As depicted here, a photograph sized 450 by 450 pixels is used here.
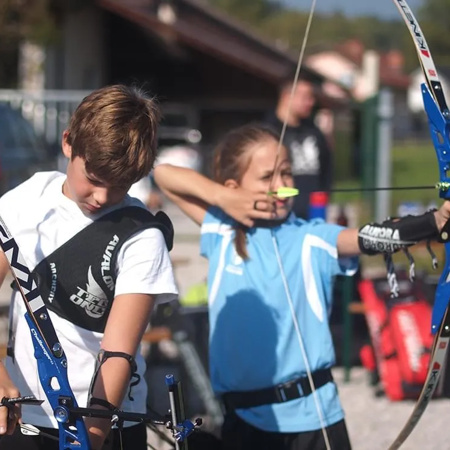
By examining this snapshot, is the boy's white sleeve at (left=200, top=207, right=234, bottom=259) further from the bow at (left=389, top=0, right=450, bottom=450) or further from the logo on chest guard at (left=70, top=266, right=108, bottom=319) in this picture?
the logo on chest guard at (left=70, top=266, right=108, bottom=319)

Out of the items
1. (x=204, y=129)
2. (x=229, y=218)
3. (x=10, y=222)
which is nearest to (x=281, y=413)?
(x=229, y=218)

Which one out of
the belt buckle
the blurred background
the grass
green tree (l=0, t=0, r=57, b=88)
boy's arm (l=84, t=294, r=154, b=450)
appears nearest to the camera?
boy's arm (l=84, t=294, r=154, b=450)

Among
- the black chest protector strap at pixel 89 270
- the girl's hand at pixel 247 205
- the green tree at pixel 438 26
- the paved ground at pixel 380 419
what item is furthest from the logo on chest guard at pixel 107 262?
the green tree at pixel 438 26

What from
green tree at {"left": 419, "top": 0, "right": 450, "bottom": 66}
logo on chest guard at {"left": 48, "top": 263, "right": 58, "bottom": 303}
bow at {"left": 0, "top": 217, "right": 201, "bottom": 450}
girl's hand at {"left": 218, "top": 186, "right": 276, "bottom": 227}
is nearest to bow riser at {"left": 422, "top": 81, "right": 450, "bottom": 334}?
girl's hand at {"left": 218, "top": 186, "right": 276, "bottom": 227}

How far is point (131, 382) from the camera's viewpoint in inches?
97.9

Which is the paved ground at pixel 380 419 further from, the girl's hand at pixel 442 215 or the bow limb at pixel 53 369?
the bow limb at pixel 53 369

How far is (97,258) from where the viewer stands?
2375 mm

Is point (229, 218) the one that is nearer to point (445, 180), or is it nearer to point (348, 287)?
point (445, 180)

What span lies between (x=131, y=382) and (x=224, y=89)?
17.4 meters

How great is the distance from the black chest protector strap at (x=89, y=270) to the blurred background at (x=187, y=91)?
10.5 feet

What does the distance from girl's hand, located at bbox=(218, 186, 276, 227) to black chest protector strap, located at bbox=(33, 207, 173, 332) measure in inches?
25.2

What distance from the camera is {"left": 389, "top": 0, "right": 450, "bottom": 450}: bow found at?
2.64 m

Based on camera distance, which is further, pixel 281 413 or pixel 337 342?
pixel 337 342

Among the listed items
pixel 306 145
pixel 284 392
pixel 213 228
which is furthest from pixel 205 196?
pixel 306 145
